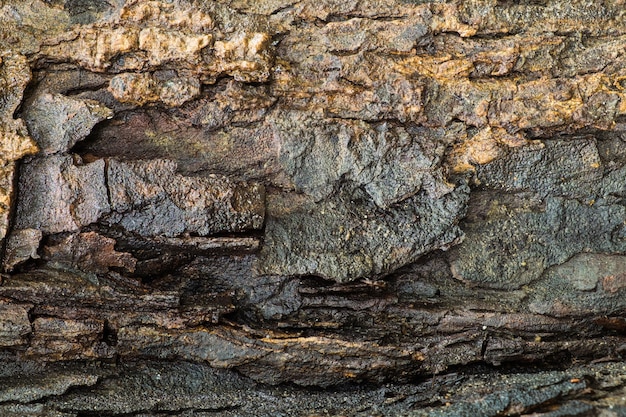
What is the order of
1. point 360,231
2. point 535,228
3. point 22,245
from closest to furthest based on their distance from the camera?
point 22,245
point 360,231
point 535,228

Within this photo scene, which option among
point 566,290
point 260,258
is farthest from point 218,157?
point 566,290

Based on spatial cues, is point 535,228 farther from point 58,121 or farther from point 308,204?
point 58,121

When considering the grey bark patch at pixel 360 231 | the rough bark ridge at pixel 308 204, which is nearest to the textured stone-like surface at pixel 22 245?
the rough bark ridge at pixel 308 204

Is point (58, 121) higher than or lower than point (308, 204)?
higher

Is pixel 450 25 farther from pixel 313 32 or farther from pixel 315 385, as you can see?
pixel 315 385

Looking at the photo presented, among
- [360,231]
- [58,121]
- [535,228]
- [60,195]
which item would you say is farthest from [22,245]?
[535,228]

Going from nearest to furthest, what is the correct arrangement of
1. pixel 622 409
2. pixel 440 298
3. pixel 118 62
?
pixel 622 409 → pixel 118 62 → pixel 440 298

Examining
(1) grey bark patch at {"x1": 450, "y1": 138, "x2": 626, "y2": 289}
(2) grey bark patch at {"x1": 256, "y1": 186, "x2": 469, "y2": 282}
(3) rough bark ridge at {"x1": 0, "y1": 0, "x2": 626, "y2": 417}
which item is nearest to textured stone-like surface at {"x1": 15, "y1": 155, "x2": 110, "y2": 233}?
(3) rough bark ridge at {"x1": 0, "y1": 0, "x2": 626, "y2": 417}

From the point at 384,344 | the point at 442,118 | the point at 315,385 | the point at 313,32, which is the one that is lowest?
the point at 315,385

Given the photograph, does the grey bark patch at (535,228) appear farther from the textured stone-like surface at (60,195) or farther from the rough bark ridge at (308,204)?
the textured stone-like surface at (60,195)
